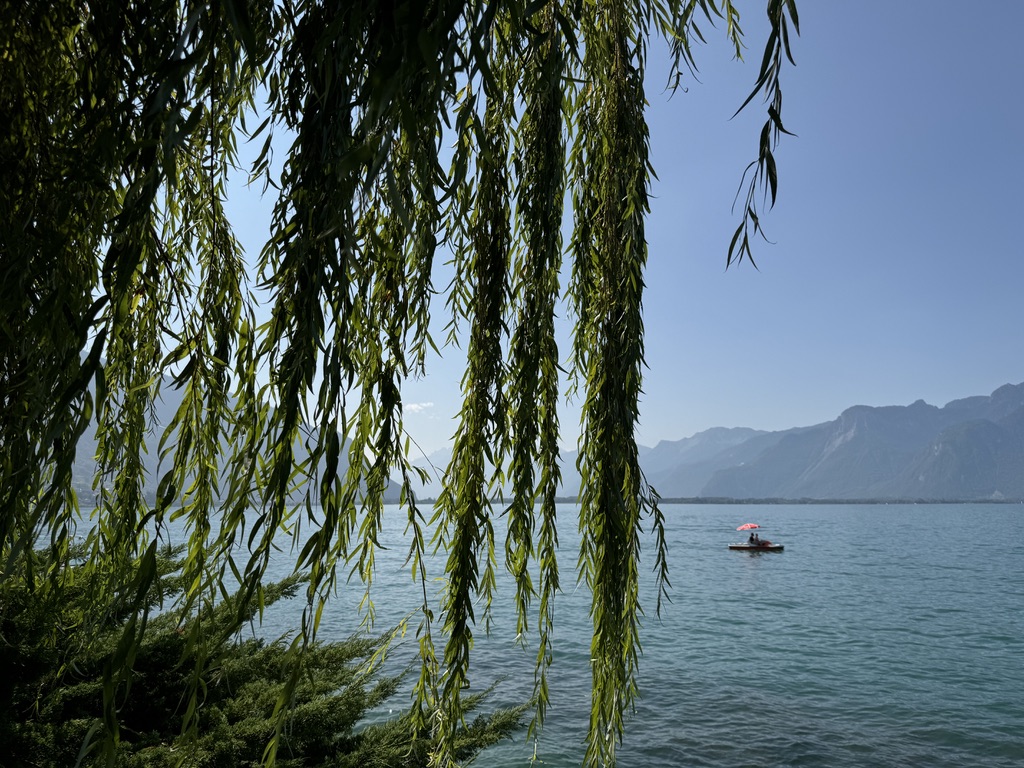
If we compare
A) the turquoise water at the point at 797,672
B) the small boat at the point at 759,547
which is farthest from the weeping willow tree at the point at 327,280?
the small boat at the point at 759,547

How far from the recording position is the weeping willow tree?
1.28 m

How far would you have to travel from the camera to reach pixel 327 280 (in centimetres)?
144

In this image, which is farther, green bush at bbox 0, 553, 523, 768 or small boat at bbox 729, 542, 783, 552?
small boat at bbox 729, 542, 783, 552

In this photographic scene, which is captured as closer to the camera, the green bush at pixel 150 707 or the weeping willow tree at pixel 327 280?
the weeping willow tree at pixel 327 280

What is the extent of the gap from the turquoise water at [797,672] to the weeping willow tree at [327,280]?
5.95 metres

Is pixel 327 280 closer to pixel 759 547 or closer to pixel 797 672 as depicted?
pixel 797 672

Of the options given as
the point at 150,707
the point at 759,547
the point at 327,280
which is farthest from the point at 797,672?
the point at 759,547

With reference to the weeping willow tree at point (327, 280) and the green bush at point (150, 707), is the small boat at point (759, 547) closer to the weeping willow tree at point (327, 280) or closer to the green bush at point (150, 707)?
the green bush at point (150, 707)

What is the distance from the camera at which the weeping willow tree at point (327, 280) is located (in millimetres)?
1277

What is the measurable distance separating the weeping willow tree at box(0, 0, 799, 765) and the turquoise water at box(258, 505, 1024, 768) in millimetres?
5947

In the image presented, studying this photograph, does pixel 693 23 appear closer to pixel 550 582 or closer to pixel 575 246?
pixel 575 246

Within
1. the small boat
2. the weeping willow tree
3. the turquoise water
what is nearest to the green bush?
the weeping willow tree

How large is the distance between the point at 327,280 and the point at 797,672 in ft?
51.0

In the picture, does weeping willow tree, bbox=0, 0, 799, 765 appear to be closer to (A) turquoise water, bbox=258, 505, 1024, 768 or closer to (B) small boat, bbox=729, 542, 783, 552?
(A) turquoise water, bbox=258, 505, 1024, 768
